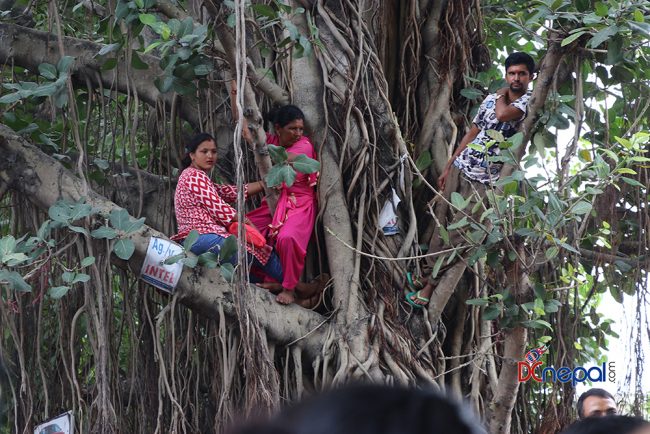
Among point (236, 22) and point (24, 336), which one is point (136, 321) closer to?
point (24, 336)

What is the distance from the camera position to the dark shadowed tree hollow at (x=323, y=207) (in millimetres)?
3361

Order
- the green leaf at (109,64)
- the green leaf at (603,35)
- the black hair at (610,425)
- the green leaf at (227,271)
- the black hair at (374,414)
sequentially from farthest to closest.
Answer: the green leaf at (109,64)
the green leaf at (227,271)
the green leaf at (603,35)
the black hair at (610,425)
the black hair at (374,414)

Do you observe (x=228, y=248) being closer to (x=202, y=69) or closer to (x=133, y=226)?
(x=133, y=226)

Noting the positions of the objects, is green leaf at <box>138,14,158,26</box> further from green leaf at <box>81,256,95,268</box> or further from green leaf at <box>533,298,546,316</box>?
green leaf at <box>533,298,546,316</box>

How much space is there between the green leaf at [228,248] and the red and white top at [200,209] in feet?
0.74

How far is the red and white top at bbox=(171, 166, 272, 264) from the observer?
12.1ft

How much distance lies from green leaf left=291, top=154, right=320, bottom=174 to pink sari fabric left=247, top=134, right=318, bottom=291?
0.22 metres

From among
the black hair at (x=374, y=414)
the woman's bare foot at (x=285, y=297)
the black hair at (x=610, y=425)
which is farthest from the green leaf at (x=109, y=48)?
the black hair at (x=374, y=414)

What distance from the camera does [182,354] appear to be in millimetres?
4039

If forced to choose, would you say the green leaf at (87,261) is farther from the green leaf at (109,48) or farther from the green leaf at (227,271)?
the green leaf at (109,48)

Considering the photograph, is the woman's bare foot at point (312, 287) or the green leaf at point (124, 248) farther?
the woman's bare foot at point (312, 287)

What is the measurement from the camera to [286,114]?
3.79 meters

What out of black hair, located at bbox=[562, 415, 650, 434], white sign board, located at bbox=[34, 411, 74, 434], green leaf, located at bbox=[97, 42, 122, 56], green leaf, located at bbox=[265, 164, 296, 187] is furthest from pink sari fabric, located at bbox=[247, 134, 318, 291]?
black hair, located at bbox=[562, 415, 650, 434]

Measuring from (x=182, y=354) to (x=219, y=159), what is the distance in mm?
713
